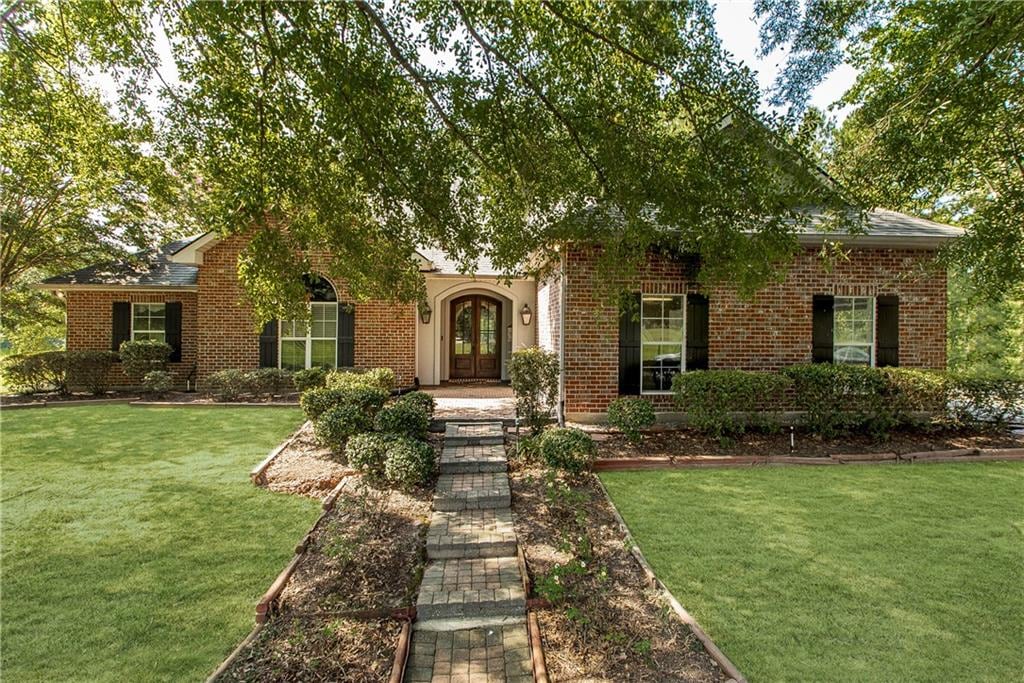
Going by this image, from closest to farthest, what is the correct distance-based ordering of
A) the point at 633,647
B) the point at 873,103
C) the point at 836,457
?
the point at 633,647 → the point at 873,103 → the point at 836,457

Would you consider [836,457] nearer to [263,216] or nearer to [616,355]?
[616,355]

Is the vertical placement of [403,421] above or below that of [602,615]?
above

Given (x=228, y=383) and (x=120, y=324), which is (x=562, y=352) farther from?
(x=120, y=324)

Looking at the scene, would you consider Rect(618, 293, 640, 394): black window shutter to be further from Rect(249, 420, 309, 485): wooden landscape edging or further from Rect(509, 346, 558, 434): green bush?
Rect(249, 420, 309, 485): wooden landscape edging

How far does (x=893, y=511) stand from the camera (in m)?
5.30

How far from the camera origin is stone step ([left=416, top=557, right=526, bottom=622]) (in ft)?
11.8

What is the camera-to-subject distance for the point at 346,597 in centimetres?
373

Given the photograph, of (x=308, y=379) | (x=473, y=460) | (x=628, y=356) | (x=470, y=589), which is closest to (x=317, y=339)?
(x=308, y=379)

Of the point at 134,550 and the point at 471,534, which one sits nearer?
the point at 134,550

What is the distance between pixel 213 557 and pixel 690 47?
620 cm

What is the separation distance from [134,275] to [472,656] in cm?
1512

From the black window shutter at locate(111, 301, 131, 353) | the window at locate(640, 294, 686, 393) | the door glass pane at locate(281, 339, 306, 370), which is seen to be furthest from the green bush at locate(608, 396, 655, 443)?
the black window shutter at locate(111, 301, 131, 353)

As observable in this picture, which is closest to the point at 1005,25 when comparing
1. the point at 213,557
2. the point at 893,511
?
the point at 893,511

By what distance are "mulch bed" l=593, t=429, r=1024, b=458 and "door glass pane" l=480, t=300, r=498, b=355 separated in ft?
21.5
